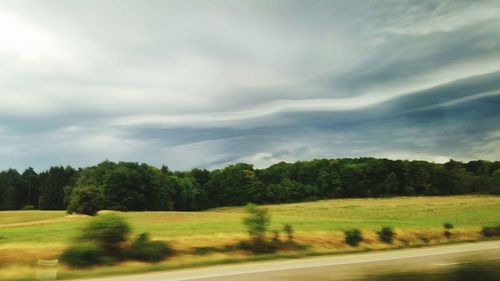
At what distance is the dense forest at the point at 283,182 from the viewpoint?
115 m

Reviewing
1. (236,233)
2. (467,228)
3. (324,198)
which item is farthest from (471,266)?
(324,198)

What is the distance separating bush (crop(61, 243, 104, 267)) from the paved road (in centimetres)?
324

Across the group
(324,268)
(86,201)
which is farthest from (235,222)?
(86,201)

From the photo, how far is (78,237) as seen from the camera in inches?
824

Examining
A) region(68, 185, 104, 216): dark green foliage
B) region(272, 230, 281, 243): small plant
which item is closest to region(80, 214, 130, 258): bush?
region(272, 230, 281, 243): small plant

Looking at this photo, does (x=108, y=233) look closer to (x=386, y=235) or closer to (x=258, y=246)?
(x=258, y=246)

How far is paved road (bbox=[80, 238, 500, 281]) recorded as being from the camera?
1587 centimetres

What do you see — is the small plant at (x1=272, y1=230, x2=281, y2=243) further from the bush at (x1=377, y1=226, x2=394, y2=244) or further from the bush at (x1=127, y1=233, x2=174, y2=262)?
the bush at (x1=377, y1=226, x2=394, y2=244)

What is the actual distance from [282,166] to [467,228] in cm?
10255

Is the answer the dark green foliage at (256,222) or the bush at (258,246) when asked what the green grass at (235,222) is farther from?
the bush at (258,246)

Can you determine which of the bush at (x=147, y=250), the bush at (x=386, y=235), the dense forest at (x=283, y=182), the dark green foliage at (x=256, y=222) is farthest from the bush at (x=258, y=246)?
the dense forest at (x=283, y=182)

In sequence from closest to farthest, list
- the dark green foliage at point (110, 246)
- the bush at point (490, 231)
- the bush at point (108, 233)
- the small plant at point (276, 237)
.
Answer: the dark green foliage at point (110, 246)
the bush at point (108, 233)
the small plant at point (276, 237)
the bush at point (490, 231)

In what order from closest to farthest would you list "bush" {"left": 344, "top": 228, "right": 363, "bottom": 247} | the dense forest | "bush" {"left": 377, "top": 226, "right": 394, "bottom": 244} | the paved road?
the paved road
"bush" {"left": 344, "top": 228, "right": 363, "bottom": 247}
"bush" {"left": 377, "top": 226, "right": 394, "bottom": 244}
the dense forest

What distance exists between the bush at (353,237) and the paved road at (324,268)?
4699 millimetres
